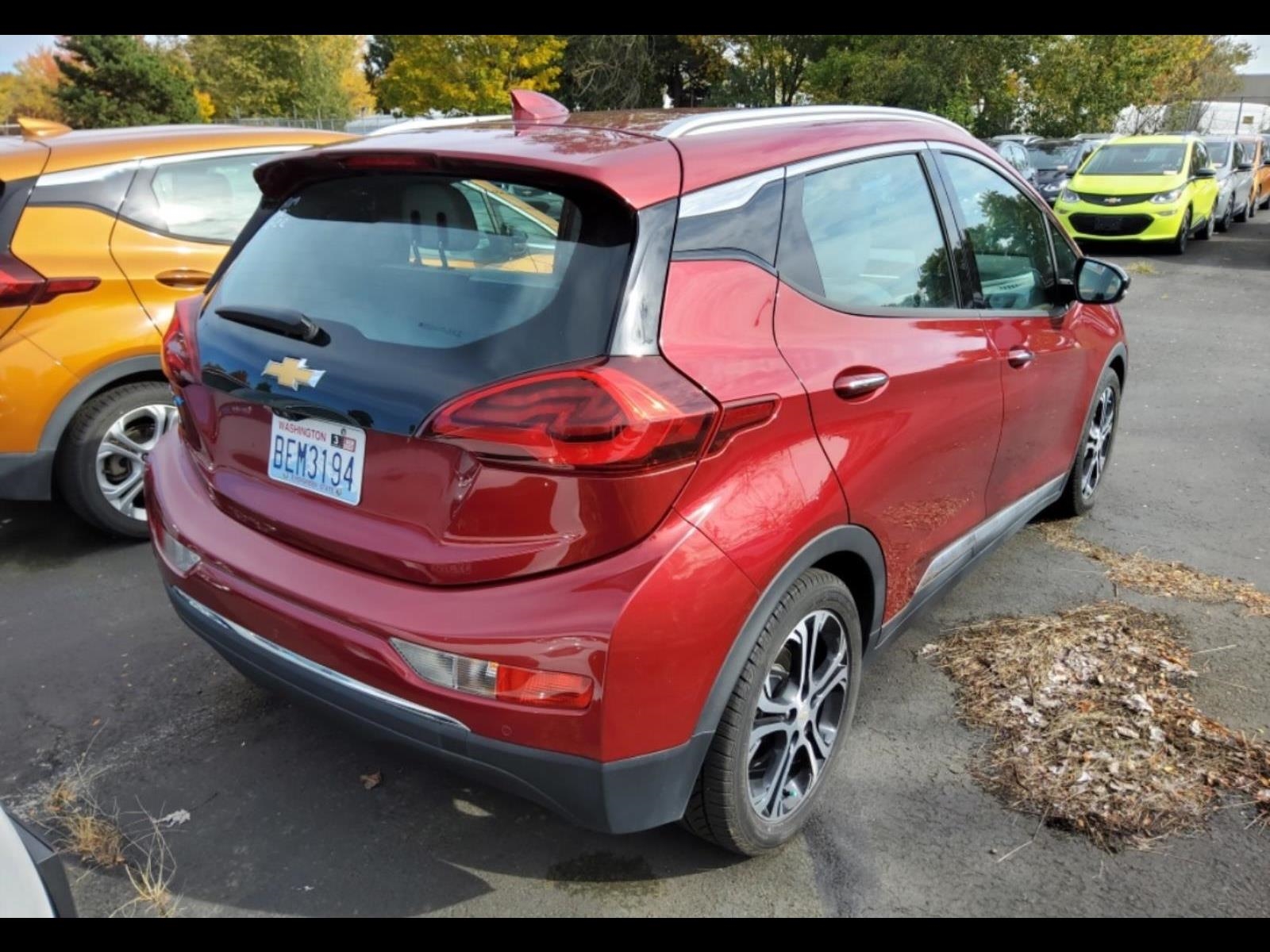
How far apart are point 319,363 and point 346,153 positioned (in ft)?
2.03

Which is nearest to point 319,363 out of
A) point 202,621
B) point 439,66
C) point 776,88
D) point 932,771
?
point 202,621

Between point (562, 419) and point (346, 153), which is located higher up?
point (346, 153)

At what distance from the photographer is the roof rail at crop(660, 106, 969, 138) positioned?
7.78 ft

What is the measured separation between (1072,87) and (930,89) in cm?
400

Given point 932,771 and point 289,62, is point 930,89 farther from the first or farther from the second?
point 932,771

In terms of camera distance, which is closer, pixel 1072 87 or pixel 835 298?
pixel 835 298

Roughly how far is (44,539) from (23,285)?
1224 mm

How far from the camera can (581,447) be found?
6.17ft

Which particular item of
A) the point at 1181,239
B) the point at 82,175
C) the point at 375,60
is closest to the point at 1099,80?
the point at 1181,239

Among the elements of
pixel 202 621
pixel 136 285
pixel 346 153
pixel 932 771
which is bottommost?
pixel 932 771

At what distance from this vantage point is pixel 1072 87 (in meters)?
27.8

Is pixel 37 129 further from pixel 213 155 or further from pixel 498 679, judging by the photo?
pixel 498 679

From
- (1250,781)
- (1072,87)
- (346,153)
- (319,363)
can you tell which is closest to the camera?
(319,363)

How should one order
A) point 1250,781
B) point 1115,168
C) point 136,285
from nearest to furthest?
point 1250,781 < point 136,285 < point 1115,168
